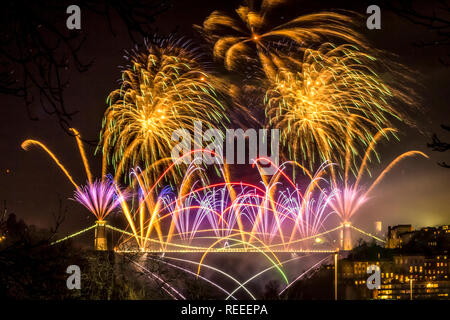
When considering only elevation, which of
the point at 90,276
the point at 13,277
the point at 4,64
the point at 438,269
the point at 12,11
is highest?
the point at 12,11

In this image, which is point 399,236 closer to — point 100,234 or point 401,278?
point 401,278

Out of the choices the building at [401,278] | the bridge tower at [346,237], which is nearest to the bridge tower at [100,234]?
the bridge tower at [346,237]

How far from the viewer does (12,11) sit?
12.3 ft

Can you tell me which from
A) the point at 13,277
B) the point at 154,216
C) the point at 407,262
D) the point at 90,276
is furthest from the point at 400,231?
the point at 13,277

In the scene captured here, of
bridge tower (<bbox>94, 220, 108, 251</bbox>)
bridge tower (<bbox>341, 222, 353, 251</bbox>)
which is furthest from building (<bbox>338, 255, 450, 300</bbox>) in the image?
bridge tower (<bbox>94, 220, 108, 251</bbox>)

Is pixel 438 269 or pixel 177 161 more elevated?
pixel 177 161

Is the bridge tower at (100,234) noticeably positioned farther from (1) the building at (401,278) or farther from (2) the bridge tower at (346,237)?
(1) the building at (401,278)

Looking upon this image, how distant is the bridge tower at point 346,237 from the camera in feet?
212

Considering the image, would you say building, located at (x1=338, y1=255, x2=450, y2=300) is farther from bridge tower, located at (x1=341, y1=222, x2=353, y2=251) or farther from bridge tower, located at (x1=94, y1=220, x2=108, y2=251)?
bridge tower, located at (x1=94, y1=220, x2=108, y2=251)

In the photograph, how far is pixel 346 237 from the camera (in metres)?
67.2

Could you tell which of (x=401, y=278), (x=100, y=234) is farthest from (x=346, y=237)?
(x=100, y=234)
